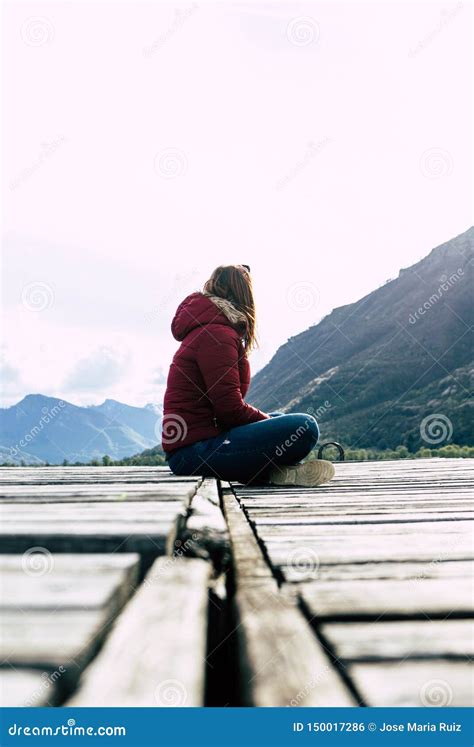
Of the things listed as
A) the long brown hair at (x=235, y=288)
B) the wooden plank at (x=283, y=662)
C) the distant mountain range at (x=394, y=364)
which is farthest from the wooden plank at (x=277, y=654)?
the distant mountain range at (x=394, y=364)

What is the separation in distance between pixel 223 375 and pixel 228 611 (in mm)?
1851

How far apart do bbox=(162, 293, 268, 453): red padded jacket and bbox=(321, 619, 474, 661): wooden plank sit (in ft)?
6.37

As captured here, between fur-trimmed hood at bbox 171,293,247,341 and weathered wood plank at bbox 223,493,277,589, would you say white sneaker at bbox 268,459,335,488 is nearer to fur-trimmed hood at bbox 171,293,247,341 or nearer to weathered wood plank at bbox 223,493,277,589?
fur-trimmed hood at bbox 171,293,247,341

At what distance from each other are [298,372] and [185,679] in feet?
278

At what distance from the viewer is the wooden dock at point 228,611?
59 cm

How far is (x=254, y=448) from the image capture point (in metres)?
2.68

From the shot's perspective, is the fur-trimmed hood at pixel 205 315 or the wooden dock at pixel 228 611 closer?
the wooden dock at pixel 228 611

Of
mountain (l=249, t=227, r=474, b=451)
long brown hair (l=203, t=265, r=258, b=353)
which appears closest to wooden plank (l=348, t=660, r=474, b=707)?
long brown hair (l=203, t=265, r=258, b=353)

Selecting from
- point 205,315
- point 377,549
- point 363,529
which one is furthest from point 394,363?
point 377,549

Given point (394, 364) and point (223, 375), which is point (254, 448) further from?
point (394, 364)

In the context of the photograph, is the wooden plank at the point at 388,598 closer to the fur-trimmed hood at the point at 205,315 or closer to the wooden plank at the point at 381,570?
the wooden plank at the point at 381,570

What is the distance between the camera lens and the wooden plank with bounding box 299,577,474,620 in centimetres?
78
